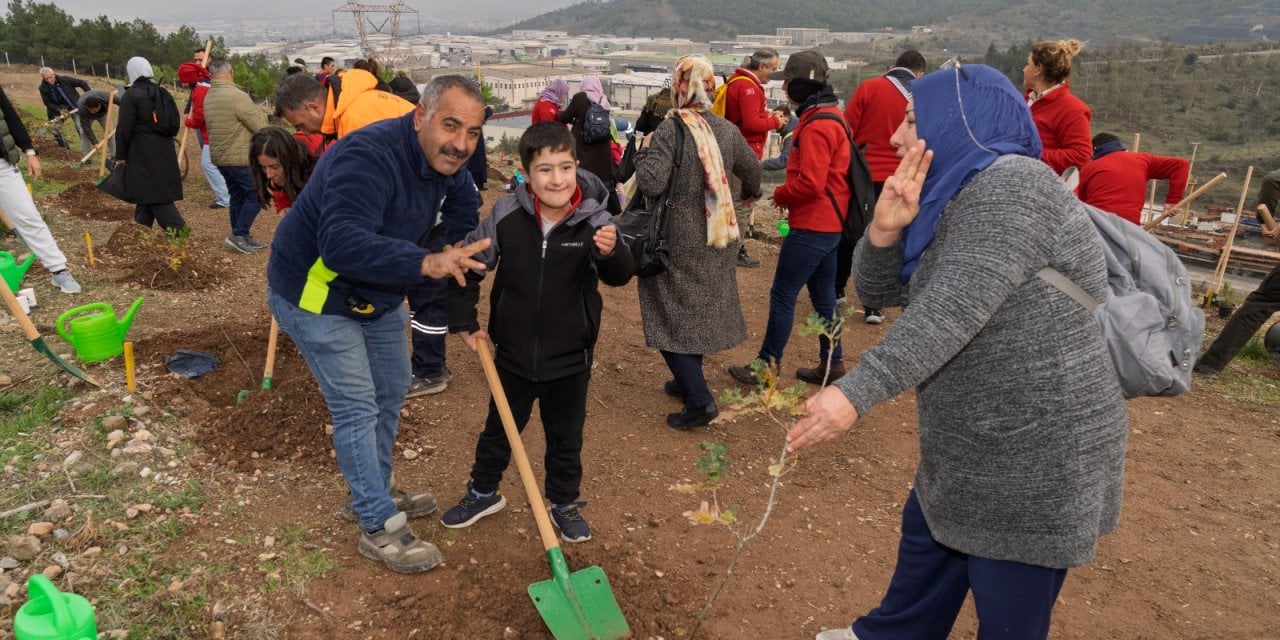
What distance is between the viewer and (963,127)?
5.80ft

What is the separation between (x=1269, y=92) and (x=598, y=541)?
8261 centimetres

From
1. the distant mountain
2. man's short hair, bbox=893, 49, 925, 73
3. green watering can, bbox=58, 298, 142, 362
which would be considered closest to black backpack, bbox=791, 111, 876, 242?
man's short hair, bbox=893, 49, 925, 73

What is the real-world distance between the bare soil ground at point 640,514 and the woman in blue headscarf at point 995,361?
3.85 feet

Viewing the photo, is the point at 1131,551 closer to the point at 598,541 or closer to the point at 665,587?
the point at 665,587

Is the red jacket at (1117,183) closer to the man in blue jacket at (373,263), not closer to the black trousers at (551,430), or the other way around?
the black trousers at (551,430)

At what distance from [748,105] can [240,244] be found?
5.14 meters

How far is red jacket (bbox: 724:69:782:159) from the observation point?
219 inches

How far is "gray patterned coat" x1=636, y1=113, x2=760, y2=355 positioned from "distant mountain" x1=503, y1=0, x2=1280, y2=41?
151m

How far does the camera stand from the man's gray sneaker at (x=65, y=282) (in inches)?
224

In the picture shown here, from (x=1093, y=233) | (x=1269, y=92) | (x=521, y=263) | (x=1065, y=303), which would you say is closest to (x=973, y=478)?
(x=1065, y=303)

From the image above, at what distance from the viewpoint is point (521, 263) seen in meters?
2.85

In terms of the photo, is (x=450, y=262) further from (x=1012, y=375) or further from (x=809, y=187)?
(x=809, y=187)

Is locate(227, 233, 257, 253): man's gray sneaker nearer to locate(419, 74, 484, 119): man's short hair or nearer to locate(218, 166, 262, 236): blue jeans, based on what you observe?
locate(218, 166, 262, 236): blue jeans

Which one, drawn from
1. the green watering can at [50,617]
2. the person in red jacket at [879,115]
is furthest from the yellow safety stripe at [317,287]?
the person in red jacket at [879,115]
